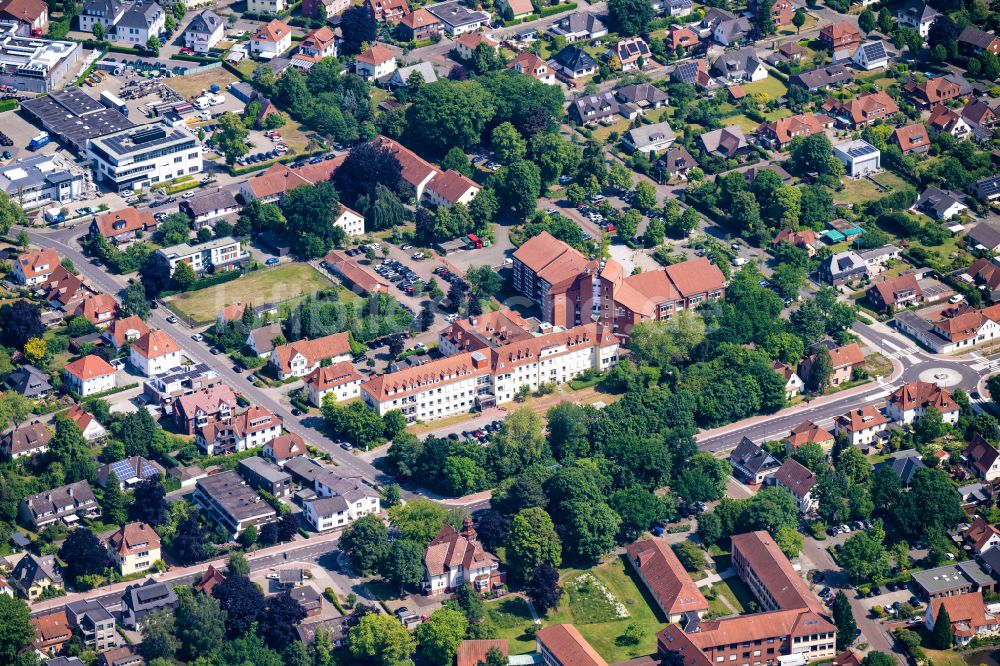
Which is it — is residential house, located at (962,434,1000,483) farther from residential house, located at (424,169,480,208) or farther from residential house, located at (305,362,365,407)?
residential house, located at (424,169,480,208)

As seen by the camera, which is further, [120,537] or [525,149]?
[525,149]

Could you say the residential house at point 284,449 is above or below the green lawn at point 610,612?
above

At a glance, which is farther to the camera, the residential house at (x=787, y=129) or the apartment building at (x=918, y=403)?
the residential house at (x=787, y=129)

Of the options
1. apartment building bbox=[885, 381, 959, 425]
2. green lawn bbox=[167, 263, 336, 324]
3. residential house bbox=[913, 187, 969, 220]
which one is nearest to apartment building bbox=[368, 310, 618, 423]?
green lawn bbox=[167, 263, 336, 324]

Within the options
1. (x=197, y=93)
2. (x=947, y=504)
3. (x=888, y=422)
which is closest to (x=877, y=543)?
(x=947, y=504)

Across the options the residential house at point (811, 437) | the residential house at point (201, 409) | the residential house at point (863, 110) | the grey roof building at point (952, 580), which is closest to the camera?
the grey roof building at point (952, 580)

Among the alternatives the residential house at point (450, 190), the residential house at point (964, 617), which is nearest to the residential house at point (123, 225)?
the residential house at point (450, 190)

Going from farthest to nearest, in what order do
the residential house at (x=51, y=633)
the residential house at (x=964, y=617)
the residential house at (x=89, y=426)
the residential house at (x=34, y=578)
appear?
the residential house at (x=89, y=426)
the residential house at (x=34, y=578)
the residential house at (x=964, y=617)
the residential house at (x=51, y=633)

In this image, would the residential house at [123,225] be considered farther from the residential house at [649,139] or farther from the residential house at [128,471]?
the residential house at [649,139]

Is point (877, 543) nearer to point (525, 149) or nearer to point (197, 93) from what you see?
point (525, 149)
